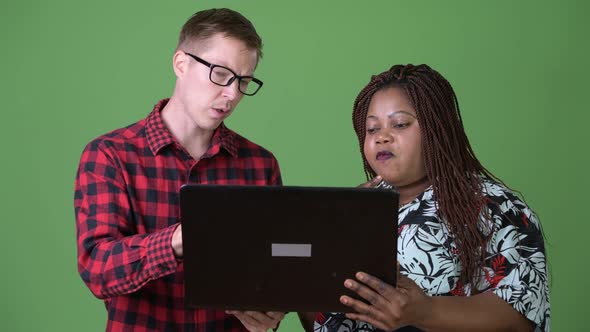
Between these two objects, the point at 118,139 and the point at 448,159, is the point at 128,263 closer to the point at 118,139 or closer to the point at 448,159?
the point at 118,139

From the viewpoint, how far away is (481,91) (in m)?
2.87

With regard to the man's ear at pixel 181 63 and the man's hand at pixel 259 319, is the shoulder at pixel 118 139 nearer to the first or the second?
the man's ear at pixel 181 63

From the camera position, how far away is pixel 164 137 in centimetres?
187

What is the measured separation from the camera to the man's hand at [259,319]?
1753mm

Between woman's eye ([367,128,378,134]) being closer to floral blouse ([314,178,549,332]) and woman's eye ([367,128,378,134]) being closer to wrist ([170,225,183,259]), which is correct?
floral blouse ([314,178,549,332])

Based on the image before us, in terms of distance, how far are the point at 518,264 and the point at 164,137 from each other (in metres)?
0.89

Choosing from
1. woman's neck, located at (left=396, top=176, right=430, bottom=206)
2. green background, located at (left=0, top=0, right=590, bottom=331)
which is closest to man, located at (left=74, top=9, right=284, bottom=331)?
woman's neck, located at (left=396, top=176, right=430, bottom=206)

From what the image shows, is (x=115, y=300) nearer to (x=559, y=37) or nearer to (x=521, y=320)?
(x=521, y=320)

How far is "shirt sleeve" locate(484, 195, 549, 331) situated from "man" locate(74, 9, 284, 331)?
0.51 metres

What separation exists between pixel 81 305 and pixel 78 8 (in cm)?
117

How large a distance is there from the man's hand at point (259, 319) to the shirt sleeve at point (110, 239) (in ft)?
0.78

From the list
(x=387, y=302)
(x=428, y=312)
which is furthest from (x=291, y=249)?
(x=428, y=312)

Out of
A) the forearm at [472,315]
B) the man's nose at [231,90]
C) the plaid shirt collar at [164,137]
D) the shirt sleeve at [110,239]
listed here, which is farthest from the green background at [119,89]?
the forearm at [472,315]

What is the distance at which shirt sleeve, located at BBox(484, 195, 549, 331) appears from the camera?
5.59ft
